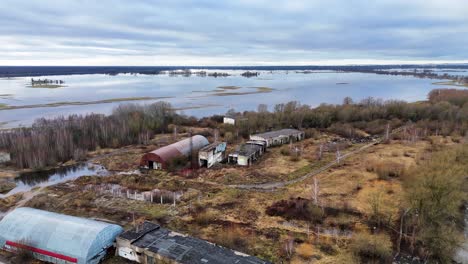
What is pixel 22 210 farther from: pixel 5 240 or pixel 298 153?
pixel 298 153

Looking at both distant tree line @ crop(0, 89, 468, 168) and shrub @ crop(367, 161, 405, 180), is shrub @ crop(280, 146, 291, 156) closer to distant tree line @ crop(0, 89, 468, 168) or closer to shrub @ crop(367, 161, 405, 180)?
distant tree line @ crop(0, 89, 468, 168)

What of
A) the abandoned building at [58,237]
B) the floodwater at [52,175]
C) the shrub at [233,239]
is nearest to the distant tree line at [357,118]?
the floodwater at [52,175]

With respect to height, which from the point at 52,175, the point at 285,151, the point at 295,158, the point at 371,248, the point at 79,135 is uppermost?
the point at 79,135

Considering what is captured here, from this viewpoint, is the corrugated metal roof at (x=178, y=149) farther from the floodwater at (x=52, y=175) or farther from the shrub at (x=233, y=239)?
the shrub at (x=233, y=239)

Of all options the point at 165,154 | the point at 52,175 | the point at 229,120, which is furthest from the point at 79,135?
the point at 229,120

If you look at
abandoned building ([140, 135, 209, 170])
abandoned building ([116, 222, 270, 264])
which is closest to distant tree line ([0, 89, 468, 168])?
abandoned building ([140, 135, 209, 170])

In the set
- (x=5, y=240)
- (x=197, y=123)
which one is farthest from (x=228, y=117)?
(x=5, y=240)

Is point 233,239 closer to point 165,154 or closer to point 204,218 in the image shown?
point 204,218
